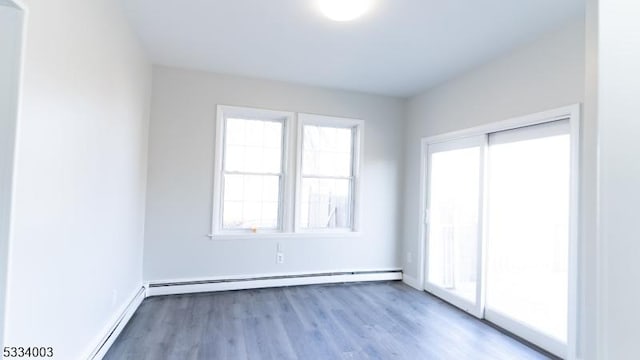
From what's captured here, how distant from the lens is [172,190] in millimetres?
3748

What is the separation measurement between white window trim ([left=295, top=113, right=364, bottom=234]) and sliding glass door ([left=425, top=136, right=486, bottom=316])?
3.08 ft

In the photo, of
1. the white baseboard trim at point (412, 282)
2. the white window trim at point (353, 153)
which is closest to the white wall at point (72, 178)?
the white window trim at point (353, 153)

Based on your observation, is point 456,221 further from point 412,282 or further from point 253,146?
point 253,146

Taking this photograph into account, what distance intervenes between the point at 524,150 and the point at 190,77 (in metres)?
3.69

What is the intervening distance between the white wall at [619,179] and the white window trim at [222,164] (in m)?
3.86

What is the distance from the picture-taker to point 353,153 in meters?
4.58

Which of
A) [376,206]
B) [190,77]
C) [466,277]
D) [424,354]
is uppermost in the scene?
[190,77]

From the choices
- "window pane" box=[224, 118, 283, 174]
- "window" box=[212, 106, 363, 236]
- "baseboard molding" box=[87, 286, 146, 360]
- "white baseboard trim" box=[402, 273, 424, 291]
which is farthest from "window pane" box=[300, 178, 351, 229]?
"baseboard molding" box=[87, 286, 146, 360]

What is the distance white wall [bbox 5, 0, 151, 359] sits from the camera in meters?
1.37

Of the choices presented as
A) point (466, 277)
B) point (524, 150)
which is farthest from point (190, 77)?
point (466, 277)

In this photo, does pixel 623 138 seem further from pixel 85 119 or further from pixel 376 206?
pixel 376 206

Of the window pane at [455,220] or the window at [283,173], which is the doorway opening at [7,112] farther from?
the window pane at [455,220]

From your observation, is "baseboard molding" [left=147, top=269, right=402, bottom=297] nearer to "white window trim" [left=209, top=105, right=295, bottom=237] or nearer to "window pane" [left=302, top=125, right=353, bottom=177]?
"white window trim" [left=209, top=105, right=295, bottom=237]

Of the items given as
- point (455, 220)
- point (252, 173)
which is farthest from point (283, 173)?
point (455, 220)
